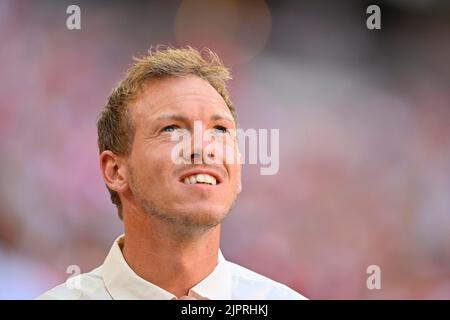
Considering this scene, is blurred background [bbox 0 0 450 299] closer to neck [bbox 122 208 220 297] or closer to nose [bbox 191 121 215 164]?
neck [bbox 122 208 220 297]

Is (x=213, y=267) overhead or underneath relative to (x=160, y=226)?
underneath

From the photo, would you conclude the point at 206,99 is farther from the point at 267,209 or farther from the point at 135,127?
the point at 267,209

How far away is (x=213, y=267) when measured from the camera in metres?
1.82

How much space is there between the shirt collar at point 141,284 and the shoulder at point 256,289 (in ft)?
0.25

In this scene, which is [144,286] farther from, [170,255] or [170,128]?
[170,128]

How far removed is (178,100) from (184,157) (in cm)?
18

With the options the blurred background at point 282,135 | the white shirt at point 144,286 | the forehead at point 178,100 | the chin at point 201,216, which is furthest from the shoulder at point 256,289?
the blurred background at point 282,135

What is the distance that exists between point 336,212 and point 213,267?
48.4 inches

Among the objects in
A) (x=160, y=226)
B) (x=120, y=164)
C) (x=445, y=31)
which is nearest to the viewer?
(x=160, y=226)

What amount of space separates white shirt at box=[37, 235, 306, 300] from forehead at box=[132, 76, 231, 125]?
42cm

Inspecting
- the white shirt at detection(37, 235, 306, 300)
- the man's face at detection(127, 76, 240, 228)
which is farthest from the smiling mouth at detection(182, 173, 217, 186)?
the white shirt at detection(37, 235, 306, 300)

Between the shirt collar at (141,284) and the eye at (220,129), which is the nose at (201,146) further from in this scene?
the shirt collar at (141,284)
